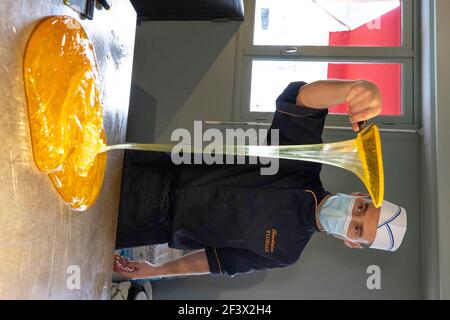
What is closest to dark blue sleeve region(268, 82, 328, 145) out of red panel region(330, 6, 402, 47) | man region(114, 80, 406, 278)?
man region(114, 80, 406, 278)

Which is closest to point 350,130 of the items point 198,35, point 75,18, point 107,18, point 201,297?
point 198,35

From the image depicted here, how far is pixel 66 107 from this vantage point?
61 centimetres

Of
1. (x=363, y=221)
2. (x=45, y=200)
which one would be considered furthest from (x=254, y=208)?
(x=45, y=200)

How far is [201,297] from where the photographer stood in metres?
1.61

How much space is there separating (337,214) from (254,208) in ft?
0.64

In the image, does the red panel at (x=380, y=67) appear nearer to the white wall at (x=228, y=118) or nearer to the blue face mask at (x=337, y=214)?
the white wall at (x=228, y=118)

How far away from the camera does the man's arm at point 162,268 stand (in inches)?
43.4

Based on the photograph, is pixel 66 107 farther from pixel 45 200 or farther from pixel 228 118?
pixel 228 118

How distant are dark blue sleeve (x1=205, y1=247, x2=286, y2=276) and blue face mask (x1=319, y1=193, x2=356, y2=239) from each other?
0.16 meters

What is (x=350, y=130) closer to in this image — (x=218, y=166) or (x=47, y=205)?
(x=218, y=166)

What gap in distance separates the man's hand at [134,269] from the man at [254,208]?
16 cm

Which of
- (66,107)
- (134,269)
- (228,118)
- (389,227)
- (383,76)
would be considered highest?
(383,76)

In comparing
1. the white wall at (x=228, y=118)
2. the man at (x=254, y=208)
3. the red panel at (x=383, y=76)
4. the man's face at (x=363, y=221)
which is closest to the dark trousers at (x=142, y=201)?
the man at (x=254, y=208)

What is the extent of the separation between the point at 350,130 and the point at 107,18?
3.76 ft
